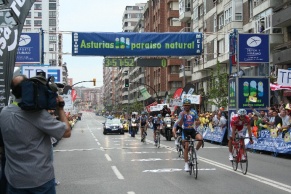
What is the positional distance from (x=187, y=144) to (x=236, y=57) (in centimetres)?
1305

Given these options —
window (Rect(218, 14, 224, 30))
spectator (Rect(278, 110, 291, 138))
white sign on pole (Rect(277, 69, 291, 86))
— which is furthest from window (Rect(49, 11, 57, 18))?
spectator (Rect(278, 110, 291, 138))

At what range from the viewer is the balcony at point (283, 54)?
33.3 metres

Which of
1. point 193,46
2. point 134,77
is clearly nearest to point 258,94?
point 193,46

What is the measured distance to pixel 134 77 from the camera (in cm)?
13038

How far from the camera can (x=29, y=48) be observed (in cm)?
2167

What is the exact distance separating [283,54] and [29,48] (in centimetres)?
1934

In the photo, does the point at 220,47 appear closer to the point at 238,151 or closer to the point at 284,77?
the point at 284,77

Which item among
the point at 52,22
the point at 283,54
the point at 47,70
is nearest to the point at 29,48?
the point at 47,70

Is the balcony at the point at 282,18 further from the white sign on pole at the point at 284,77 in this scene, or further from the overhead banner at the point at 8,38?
the overhead banner at the point at 8,38

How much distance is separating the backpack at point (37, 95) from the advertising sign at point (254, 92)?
20.4 meters

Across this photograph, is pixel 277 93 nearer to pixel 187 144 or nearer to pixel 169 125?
pixel 169 125

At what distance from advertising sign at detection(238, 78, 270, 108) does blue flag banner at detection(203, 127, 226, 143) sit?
2.23m

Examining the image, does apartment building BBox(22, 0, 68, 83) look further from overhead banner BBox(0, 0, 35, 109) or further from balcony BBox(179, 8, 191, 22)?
overhead banner BBox(0, 0, 35, 109)

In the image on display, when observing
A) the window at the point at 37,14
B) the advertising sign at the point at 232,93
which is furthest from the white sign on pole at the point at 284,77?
the window at the point at 37,14
